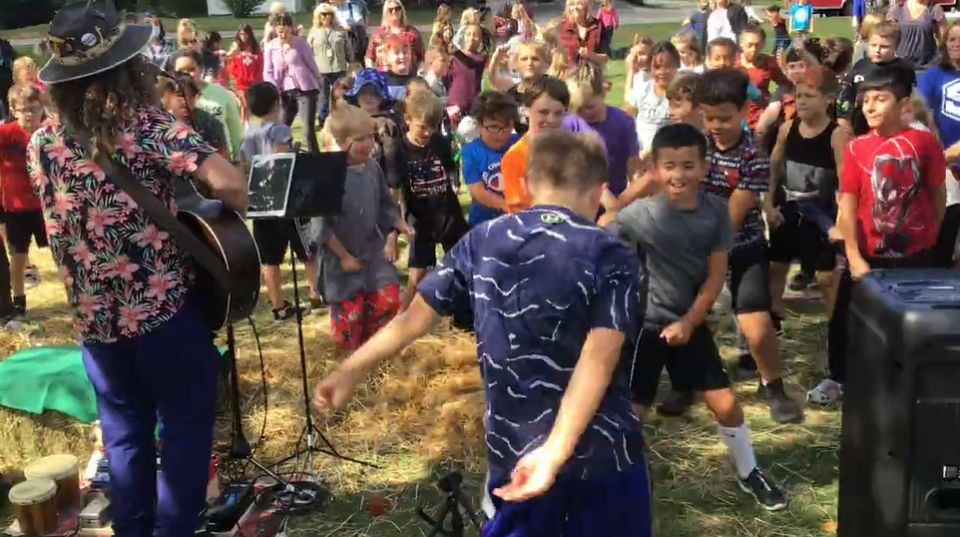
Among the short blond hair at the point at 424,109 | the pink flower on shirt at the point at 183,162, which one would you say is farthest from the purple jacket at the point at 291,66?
the pink flower on shirt at the point at 183,162

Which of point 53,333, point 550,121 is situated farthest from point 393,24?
point 550,121

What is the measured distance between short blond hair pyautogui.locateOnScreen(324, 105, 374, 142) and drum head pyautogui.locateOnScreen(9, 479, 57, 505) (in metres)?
2.44

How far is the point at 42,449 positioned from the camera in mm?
4938

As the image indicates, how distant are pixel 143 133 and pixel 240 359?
10.7 ft

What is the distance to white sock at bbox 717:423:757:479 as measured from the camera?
4.29m

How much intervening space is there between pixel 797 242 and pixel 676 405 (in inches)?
51.3

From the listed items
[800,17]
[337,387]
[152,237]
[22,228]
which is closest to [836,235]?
[337,387]

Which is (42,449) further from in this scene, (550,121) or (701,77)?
(701,77)

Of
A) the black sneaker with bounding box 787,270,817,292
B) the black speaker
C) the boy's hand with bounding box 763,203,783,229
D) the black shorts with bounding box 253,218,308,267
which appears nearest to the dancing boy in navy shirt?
the black speaker

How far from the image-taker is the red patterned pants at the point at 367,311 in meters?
5.68

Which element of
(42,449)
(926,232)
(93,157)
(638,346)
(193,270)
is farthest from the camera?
(42,449)

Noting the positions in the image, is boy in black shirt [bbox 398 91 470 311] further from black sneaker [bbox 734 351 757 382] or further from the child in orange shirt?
black sneaker [bbox 734 351 757 382]

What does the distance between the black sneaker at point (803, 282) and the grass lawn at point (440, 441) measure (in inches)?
26.2

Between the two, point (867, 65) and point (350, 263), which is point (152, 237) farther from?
point (867, 65)
